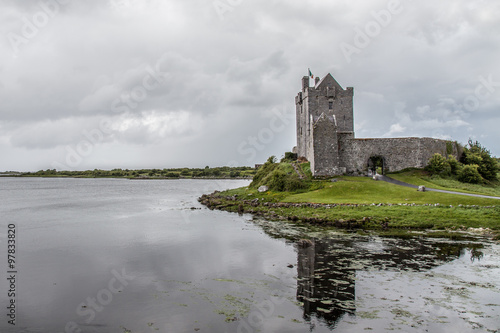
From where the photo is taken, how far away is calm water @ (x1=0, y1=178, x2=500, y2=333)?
35.0ft

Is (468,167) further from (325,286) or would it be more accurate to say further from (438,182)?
(325,286)

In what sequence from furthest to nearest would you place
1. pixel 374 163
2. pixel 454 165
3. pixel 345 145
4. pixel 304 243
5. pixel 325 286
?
pixel 374 163 → pixel 345 145 → pixel 454 165 → pixel 304 243 → pixel 325 286

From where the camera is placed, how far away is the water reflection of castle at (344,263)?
1176 centimetres

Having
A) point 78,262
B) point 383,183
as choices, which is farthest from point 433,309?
point 383,183

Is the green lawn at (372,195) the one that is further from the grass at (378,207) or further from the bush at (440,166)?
the bush at (440,166)

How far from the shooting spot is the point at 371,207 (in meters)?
27.4

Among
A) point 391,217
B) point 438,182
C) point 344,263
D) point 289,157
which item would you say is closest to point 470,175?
point 438,182

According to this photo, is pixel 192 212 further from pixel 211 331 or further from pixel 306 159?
pixel 211 331

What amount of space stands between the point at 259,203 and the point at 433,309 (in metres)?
26.0

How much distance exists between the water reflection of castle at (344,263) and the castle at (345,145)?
64.3 ft

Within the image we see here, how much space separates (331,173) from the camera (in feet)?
130

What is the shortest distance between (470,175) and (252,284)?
117ft

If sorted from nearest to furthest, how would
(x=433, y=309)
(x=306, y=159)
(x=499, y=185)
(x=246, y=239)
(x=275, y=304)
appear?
(x=433, y=309)
(x=275, y=304)
(x=246, y=239)
(x=499, y=185)
(x=306, y=159)

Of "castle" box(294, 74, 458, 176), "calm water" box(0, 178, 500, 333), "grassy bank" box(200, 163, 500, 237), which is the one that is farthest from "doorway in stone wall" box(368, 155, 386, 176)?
"calm water" box(0, 178, 500, 333)
